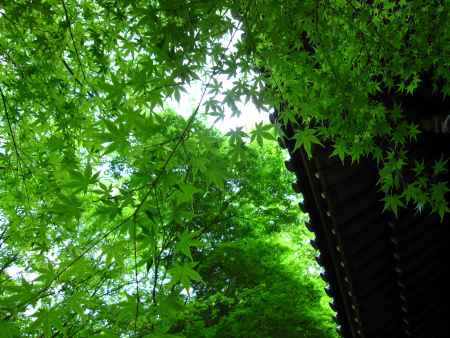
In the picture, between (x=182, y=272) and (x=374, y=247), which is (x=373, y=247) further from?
(x=182, y=272)

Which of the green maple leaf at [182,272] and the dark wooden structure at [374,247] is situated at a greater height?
the dark wooden structure at [374,247]

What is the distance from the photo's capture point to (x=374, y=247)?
11.2ft

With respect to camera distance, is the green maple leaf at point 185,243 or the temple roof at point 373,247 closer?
the green maple leaf at point 185,243

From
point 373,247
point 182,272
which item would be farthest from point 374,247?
point 182,272

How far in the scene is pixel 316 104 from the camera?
78.0 inches

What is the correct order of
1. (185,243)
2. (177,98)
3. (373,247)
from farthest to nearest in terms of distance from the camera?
(373,247) → (177,98) → (185,243)

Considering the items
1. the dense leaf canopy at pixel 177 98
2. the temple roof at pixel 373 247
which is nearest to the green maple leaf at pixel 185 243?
the dense leaf canopy at pixel 177 98

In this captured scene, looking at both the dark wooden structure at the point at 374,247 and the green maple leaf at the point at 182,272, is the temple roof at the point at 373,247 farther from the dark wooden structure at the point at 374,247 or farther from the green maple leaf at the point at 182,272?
the green maple leaf at the point at 182,272

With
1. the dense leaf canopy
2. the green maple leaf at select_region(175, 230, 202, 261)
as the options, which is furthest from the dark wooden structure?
the green maple leaf at select_region(175, 230, 202, 261)

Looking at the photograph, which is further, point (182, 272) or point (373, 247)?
point (373, 247)

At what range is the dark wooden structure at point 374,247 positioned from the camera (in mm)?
3027

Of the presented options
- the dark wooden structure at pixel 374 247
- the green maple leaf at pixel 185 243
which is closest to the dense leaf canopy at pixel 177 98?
the green maple leaf at pixel 185 243

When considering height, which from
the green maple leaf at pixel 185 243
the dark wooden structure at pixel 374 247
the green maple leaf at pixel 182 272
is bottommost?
the green maple leaf at pixel 182 272

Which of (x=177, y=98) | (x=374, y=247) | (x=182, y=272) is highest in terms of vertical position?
(x=177, y=98)
